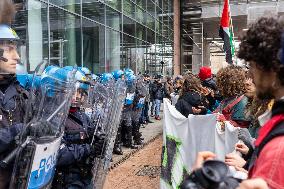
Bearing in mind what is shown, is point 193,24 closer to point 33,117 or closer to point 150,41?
point 150,41

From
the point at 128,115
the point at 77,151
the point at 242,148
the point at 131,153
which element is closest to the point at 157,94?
the point at 128,115

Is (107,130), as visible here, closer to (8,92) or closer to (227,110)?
(8,92)

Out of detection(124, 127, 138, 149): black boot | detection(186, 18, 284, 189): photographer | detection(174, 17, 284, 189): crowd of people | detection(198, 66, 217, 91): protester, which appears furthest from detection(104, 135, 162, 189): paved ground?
detection(186, 18, 284, 189): photographer

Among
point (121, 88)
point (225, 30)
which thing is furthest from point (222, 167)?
point (225, 30)

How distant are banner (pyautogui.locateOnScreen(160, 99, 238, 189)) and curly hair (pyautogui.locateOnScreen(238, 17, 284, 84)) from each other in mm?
2334

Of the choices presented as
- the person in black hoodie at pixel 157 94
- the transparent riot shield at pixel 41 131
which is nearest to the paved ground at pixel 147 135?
the person in black hoodie at pixel 157 94

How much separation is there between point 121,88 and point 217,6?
22.3m

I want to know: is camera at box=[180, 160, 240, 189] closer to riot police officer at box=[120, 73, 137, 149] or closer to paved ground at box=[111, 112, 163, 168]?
paved ground at box=[111, 112, 163, 168]

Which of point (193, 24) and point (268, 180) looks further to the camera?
point (193, 24)

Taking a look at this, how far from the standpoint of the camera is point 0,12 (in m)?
2.56

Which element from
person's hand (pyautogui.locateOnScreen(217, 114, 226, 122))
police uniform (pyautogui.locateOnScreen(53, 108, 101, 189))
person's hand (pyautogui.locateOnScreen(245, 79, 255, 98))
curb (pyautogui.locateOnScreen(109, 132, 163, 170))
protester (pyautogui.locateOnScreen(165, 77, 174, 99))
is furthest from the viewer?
protester (pyautogui.locateOnScreen(165, 77, 174, 99))

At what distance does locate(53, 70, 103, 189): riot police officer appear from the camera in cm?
296

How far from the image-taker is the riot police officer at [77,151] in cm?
296

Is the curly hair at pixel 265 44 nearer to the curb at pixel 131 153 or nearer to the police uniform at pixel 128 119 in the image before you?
the curb at pixel 131 153
